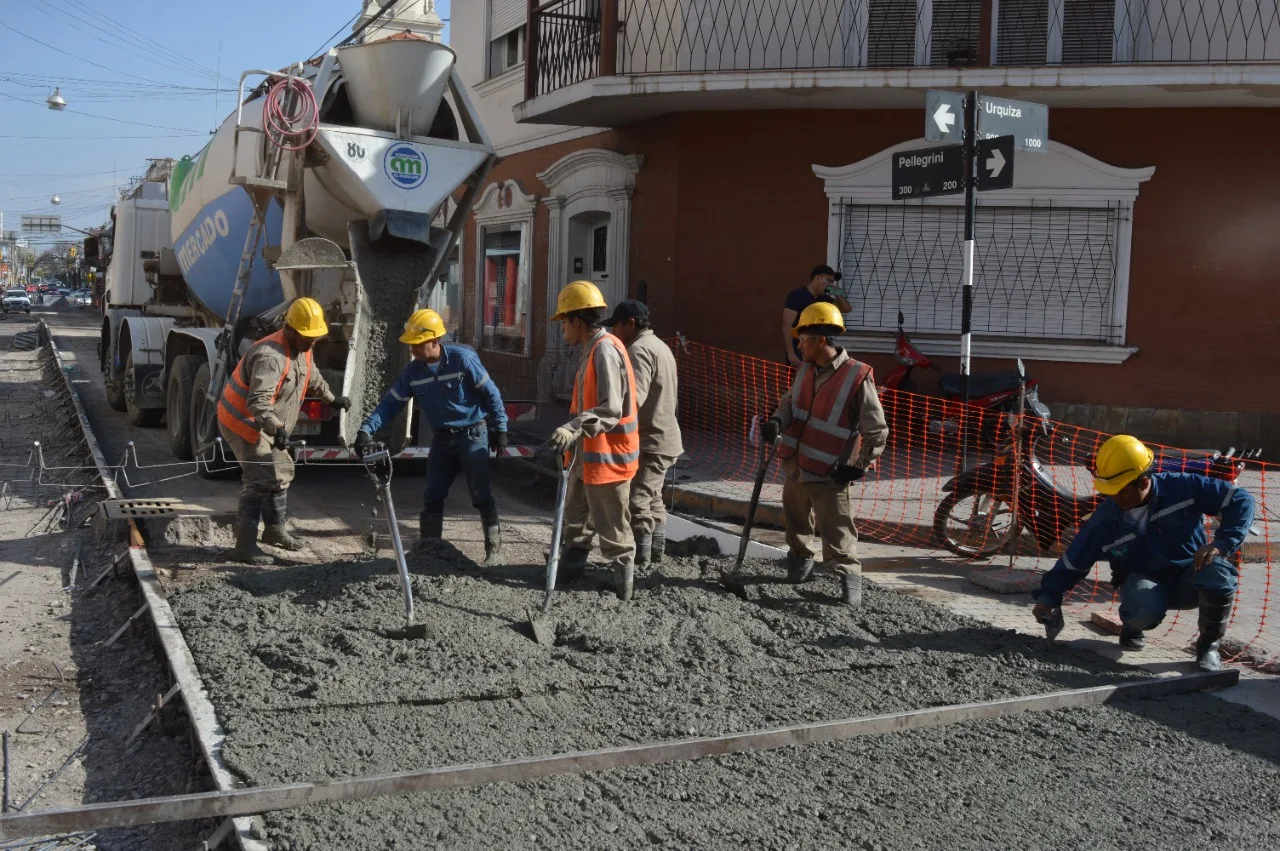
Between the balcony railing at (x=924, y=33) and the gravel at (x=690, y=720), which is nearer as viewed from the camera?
the gravel at (x=690, y=720)

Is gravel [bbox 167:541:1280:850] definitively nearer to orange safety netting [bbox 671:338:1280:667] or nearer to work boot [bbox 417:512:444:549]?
work boot [bbox 417:512:444:549]

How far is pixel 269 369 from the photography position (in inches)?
295

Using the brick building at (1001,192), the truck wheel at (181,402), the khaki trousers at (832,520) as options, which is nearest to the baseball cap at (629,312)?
the khaki trousers at (832,520)

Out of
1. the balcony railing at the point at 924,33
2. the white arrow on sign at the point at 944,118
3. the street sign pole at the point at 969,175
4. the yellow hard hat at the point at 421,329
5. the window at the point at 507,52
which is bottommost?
the yellow hard hat at the point at 421,329

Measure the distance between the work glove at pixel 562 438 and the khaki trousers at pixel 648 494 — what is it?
1.24m

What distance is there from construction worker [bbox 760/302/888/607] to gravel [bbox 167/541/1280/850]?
332mm

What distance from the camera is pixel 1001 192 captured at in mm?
12586

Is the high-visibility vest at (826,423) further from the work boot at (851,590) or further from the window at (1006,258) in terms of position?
the window at (1006,258)

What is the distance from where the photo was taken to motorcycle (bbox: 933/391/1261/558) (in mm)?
8188

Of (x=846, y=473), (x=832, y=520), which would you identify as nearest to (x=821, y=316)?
(x=846, y=473)

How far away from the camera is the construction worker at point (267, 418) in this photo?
747 cm

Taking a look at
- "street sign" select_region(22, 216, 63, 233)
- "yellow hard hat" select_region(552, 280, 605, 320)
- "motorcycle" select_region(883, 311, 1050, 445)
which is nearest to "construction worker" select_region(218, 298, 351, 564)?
"yellow hard hat" select_region(552, 280, 605, 320)

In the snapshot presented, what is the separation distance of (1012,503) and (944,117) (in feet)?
8.89

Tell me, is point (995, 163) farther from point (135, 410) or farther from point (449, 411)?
point (135, 410)
